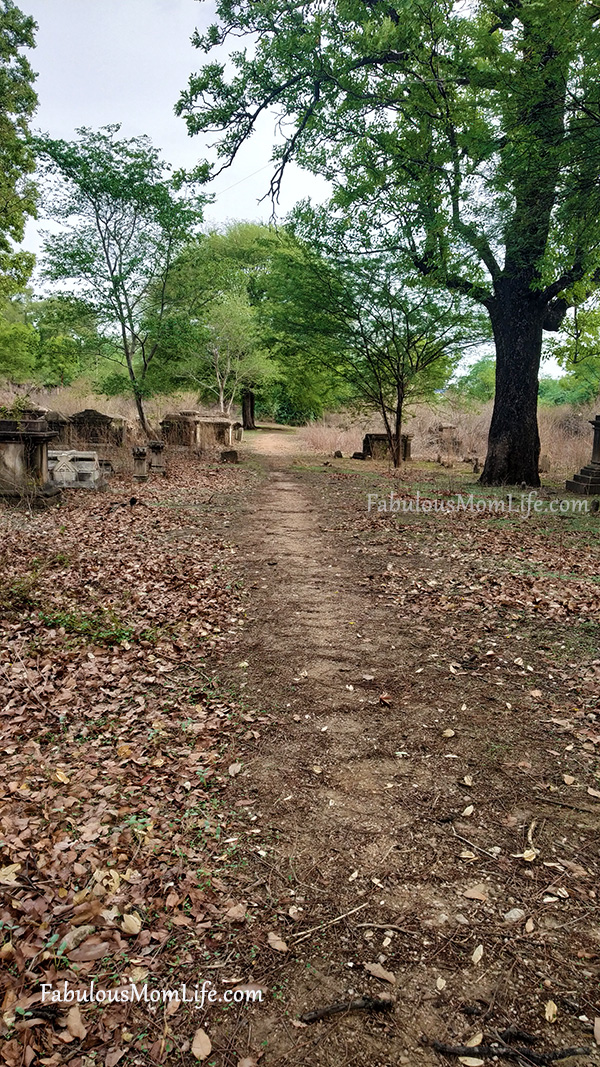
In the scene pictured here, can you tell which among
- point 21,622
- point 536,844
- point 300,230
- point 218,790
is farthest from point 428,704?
point 300,230

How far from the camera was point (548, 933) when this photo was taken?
2.12 meters

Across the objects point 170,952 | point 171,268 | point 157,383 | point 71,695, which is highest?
point 171,268

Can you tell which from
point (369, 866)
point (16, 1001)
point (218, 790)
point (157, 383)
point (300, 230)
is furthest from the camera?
point (157, 383)

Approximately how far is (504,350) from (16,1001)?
12552mm

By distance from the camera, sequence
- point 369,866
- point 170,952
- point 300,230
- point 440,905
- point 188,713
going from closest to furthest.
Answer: point 170,952, point 440,905, point 369,866, point 188,713, point 300,230

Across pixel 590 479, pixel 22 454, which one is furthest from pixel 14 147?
pixel 590 479

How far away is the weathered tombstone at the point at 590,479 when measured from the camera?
11734 mm

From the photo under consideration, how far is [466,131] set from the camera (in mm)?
9398

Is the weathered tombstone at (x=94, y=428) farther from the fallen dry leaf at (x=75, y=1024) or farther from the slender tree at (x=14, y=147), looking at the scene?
the fallen dry leaf at (x=75, y=1024)

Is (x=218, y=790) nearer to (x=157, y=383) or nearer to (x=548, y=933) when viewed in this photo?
(x=548, y=933)

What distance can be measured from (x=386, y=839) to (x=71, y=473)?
10.4 m

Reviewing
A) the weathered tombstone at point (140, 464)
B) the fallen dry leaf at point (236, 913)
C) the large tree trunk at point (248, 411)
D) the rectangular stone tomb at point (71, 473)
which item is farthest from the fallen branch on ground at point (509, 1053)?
the large tree trunk at point (248, 411)

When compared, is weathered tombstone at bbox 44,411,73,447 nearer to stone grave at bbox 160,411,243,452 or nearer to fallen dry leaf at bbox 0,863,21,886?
stone grave at bbox 160,411,243,452

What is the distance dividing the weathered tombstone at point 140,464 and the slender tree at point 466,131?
19.9 feet
